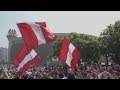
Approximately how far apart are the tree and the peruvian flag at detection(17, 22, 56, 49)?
39.8 meters

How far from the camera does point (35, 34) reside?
11.5 m

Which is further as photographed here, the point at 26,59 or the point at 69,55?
the point at 69,55

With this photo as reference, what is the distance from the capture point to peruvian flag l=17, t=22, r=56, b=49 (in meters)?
11.2

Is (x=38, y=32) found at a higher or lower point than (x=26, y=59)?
higher

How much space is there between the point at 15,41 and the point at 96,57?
7085 cm

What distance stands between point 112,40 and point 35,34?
42.0 meters

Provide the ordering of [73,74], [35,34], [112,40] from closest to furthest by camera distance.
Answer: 1. [35,34]
2. [73,74]
3. [112,40]

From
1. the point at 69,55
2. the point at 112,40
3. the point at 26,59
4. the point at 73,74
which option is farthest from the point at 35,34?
the point at 112,40

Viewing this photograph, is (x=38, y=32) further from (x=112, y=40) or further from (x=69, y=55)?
(x=112, y=40)

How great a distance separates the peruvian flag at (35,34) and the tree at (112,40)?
131 feet

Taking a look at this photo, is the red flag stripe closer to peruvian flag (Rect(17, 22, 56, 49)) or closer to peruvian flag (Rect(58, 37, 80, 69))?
peruvian flag (Rect(17, 22, 56, 49))
